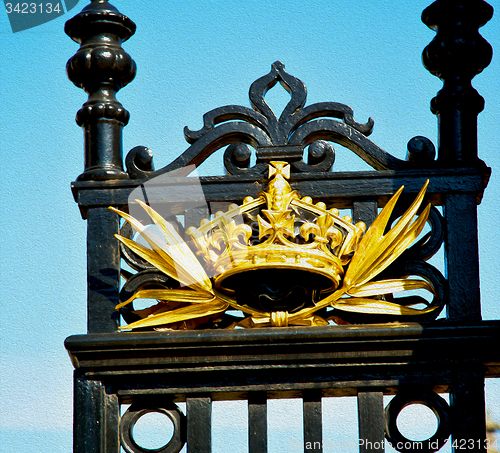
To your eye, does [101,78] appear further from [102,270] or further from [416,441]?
[416,441]

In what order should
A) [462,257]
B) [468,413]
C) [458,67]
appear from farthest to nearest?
[458,67] → [462,257] → [468,413]

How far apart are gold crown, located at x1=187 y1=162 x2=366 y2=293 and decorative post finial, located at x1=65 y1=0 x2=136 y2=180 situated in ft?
1.28

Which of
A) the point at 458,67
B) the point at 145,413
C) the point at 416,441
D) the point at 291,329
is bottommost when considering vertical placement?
the point at 416,441

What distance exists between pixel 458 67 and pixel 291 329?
1.01m

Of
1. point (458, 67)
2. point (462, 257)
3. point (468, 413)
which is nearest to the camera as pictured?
point (468, 413)

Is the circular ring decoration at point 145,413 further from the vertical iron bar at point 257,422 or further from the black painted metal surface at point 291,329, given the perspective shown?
the vertical iron bar at point 257,422

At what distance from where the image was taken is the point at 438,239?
3.35m

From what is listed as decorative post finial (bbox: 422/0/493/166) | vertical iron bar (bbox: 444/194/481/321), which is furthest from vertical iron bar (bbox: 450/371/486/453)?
decorative post finial (bbox: 422/0/493/166)

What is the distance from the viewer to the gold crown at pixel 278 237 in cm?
324

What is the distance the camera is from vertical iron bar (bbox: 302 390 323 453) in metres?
3.22

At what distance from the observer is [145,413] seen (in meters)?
3.34

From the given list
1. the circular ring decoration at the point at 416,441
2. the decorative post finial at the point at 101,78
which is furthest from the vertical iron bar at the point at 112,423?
the circular ring decoration at the point at 416,441

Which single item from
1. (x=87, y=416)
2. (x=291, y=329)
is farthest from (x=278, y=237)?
(x=87, y=416)

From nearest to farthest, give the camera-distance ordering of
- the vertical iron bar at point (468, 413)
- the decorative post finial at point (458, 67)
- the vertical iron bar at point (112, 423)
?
the vertical iron bar at point (468, 413), the vertical iron bar at point (112, 423), the decorative post finial at point (458, 67)
